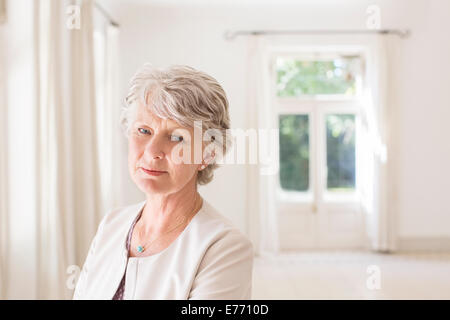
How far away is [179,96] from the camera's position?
0.58m

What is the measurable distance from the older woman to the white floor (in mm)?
1822

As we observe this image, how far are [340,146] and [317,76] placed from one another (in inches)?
31.1

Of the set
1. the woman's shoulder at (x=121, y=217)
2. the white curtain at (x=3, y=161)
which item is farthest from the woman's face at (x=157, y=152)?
the white curtain at (x=3, y=161)

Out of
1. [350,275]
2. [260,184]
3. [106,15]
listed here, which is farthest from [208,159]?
[260,184]

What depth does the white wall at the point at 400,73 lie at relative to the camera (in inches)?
161

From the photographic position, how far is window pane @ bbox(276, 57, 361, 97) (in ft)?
15.1

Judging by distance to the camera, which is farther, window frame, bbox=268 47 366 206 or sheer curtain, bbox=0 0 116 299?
window frame, bbox=268 47 366 206

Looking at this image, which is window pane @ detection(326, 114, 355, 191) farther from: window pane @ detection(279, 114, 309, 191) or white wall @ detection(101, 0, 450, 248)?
white wall @ detection(101, 0, 450, 248)

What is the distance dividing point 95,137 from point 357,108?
3027mm

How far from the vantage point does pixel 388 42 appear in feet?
14.5

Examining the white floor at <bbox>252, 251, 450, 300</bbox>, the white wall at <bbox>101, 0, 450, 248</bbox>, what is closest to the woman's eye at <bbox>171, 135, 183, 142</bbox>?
the white floor at <bbox>252, 251, 450, 300</bbox>

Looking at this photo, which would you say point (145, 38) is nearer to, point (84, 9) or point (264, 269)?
point (84, 9)

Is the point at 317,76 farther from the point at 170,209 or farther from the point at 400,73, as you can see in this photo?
the point at 170,209
